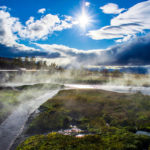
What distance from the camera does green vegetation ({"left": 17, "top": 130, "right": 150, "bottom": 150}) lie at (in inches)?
515

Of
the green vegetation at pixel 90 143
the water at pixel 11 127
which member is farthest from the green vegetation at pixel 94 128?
the water at pixel 11 127

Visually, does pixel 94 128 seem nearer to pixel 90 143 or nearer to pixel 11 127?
pixel 90 143

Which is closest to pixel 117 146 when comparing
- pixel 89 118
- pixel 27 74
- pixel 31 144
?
pixel 31 144

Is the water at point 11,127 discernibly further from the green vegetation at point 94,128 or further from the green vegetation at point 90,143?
the green vegetation at point 90,143

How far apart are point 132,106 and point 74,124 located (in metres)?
14.4

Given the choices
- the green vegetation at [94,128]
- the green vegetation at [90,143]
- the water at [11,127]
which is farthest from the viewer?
the water at [11,127]

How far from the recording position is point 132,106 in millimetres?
28875

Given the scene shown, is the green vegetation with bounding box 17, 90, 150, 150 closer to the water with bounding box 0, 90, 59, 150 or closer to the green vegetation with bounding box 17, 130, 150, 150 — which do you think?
the green vegetation with bounding box 17, 130, 150, 150

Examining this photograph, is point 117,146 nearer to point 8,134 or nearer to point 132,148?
point 132,148

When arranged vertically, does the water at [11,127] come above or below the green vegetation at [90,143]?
below

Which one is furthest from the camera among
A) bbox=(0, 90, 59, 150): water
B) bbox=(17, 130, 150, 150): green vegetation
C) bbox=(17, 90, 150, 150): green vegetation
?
bbox=(0, 90, 59, 150): water

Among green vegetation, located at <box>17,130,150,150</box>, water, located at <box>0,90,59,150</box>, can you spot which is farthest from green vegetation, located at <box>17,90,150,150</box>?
water, located at <box>0,90,59,150</box>

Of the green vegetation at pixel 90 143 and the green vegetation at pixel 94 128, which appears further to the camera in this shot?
the green vegetation at pixel 94 128

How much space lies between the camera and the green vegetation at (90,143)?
515 inches
